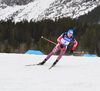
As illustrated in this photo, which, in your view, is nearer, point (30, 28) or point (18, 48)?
point (18, 48)

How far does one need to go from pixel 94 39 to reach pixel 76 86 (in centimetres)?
7244

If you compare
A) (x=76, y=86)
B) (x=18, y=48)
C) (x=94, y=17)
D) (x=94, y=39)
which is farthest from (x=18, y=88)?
(x=94, y=17)

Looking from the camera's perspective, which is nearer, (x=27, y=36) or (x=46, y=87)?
(x=46, y=87)

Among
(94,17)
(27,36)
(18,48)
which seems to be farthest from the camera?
(94,17)

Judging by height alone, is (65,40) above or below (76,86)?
above

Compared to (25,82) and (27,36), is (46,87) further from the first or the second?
(27,36)

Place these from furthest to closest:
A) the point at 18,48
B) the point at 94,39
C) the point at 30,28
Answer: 1. the point at 30,28
2. the point at 94,39
3. the point at 18,48

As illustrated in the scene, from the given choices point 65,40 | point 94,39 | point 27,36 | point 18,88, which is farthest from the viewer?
point 27,36

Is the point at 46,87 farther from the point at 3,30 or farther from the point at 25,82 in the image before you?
the point at 3,30

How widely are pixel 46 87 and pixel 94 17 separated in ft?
504

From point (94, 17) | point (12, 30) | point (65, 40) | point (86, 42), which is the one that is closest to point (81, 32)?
point (86, 42)

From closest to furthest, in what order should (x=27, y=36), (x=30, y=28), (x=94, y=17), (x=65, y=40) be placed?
(x=65, y=40) → (x=27, y=36) → (x=30, y=28) → (x=94, y=17)

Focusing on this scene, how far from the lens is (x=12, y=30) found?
3140 inches

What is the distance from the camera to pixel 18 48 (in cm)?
6912
